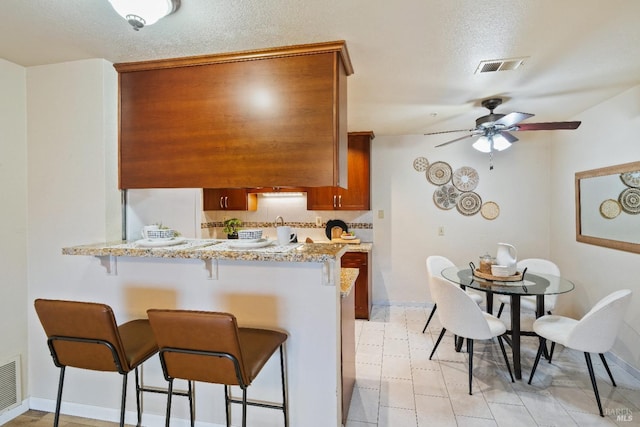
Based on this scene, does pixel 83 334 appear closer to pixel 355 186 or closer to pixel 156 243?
pixel 156 243

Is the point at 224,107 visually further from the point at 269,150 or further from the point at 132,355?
the point at 132,355

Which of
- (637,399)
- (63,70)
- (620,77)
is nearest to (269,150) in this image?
(63,70)

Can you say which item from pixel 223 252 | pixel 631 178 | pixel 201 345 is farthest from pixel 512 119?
pixel 201 345

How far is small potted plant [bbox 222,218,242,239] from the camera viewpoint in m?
4.49

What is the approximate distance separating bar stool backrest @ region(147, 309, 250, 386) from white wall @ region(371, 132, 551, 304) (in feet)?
10.9

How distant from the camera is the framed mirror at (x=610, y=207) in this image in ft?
8.59

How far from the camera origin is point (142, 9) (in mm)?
1410

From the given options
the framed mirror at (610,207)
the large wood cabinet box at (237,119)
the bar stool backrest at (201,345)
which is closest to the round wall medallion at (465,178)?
the framed mirror at (610,207)

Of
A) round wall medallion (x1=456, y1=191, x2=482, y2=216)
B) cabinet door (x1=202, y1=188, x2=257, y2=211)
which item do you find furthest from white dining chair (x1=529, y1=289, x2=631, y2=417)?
cabinet door (x1=202, y1=188, x2=257, y2=211)

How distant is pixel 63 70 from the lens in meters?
2.17

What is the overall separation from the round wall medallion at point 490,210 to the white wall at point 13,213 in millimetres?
4708

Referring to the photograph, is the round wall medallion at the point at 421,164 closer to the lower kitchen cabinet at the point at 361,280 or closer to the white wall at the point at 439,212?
the white wall at the point at 439,212

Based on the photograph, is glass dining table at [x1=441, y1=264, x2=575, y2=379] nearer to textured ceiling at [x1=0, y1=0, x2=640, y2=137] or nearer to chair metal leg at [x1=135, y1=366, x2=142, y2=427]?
textured ceiling at [x1=0, y1=0, x2=640, y2=137]

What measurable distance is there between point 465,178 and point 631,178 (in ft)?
5.67
